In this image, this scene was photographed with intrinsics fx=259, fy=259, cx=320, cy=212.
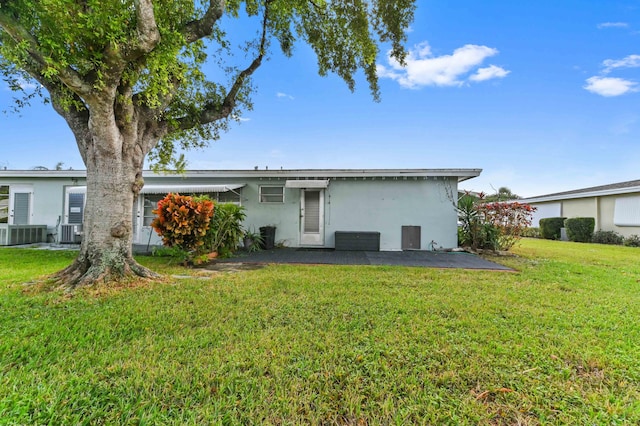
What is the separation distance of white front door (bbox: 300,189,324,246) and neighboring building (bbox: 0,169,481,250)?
46 millimetres

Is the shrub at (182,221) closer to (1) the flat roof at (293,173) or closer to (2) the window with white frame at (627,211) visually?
(1) the flat roof at (293,173)

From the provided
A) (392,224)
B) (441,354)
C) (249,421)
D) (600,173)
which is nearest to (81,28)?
(249,421)

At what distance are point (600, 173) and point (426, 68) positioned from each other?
24.8m

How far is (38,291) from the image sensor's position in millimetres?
4816

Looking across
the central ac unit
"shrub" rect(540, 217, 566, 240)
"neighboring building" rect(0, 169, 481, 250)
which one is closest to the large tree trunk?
"neighboring building" rect(0, 169, 481, 250)

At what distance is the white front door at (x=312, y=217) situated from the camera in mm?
12039

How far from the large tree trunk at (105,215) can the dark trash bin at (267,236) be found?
6.10 metres

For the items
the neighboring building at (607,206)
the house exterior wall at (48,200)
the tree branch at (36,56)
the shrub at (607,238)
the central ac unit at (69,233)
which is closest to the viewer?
the tree branch at (36,56)

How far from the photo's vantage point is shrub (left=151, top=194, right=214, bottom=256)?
23.4ft

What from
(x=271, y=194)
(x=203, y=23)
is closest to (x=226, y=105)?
(x=203, y=23)

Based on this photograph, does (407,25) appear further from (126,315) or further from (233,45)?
(126,315)

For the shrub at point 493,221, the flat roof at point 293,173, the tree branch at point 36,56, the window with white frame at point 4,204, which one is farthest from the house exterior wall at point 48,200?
the shrub at point 493,221

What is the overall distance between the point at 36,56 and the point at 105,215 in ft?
9.44

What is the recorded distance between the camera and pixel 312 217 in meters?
12.2
